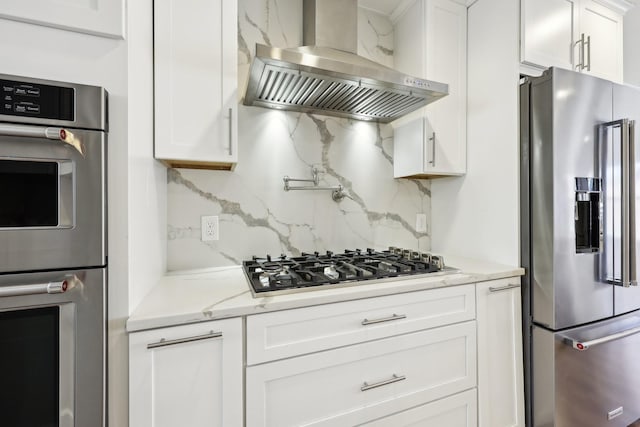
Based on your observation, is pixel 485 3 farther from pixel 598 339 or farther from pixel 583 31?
pixel 598 339

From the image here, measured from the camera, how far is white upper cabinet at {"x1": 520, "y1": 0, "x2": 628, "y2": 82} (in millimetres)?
1521

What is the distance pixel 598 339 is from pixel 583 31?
1.76 meters

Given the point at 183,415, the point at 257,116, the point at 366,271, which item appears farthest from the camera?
the point at 257,116

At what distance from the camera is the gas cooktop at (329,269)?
43.7 inches

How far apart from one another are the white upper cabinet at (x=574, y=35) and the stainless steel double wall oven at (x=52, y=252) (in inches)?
78.6

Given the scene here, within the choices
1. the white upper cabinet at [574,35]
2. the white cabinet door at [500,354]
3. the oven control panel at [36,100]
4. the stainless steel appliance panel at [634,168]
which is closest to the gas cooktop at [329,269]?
the white cabinet door at [500,354]

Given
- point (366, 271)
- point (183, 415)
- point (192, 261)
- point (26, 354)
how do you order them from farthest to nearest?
point (192, 261), point (366, 271), point (183, 415), point (26, 354)

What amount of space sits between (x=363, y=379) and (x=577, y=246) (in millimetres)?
1287

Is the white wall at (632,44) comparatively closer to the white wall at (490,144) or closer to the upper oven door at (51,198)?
the white wall at (490,144)

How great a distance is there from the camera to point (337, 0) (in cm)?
Result: 158

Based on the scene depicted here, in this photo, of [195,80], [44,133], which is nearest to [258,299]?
[44,133]

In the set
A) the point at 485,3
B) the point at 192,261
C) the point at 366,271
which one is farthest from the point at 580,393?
the point at 485,3

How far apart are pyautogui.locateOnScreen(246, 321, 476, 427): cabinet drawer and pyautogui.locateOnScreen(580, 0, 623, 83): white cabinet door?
1.81 m

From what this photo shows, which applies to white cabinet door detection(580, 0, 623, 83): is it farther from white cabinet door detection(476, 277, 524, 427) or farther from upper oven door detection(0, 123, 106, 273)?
upper oven door detection(0, 123, 106, 273)
